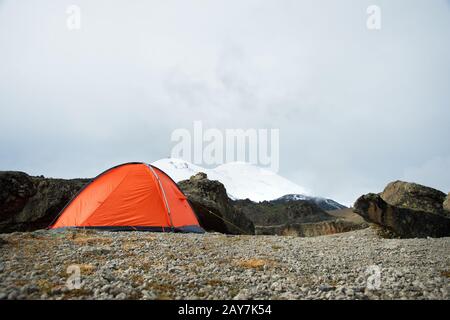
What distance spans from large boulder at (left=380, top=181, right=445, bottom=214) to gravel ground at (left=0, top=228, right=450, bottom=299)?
994cm

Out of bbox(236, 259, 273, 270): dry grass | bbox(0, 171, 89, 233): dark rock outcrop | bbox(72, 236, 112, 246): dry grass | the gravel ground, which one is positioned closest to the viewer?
the gravel ground

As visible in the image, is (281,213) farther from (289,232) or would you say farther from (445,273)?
(445,273)

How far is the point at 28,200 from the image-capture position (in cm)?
1678

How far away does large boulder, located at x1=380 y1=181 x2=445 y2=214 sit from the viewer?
1925cm

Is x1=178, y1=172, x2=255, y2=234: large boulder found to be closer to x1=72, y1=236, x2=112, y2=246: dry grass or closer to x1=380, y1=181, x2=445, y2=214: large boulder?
x1=72, y1=236, x2=112, y2=246: dry grass

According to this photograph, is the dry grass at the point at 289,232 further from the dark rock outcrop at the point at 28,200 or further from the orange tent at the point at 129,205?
the dark rock outcrop at the point at 28,200

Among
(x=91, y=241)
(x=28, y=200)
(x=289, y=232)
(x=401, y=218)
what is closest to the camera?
(x=91, y=241)

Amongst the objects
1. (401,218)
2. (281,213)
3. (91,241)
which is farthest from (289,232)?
(281,213)

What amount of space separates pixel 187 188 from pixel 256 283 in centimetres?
1623

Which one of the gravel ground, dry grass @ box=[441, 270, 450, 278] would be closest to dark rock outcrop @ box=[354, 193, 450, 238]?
the gravel ground

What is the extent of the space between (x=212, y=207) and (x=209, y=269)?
13387 mm

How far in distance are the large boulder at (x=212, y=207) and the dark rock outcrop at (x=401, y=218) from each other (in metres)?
7.38

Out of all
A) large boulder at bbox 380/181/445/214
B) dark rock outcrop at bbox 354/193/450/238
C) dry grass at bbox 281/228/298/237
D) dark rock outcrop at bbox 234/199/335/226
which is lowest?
dark rock outcrop at bbox 234/199/335/226
